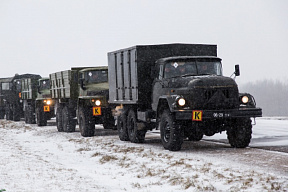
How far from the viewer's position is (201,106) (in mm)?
12828

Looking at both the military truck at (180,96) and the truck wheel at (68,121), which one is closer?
the military truck at (180,96)

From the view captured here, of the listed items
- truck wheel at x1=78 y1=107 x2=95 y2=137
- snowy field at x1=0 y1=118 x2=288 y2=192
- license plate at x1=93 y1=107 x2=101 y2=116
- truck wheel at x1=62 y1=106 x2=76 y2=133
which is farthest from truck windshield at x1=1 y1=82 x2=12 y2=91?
snowy field at x1=0 y1=118 x2=288 y2=192

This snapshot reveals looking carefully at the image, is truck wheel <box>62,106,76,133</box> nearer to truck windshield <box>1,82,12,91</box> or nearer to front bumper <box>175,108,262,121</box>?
front bumper <box>175,108,262,121</box>

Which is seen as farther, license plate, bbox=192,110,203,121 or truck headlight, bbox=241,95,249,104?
truck headlight, bbox=241,95,249,104

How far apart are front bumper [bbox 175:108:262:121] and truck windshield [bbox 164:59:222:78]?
4.76ft

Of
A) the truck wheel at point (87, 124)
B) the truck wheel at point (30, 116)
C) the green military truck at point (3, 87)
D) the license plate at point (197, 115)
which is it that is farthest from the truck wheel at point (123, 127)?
the green military truck at point (3, 87)

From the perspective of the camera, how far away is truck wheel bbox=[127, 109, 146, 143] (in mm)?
15992

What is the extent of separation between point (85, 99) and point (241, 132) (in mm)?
8091

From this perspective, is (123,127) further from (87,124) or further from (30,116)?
(30,116)

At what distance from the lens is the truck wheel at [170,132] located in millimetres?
12984

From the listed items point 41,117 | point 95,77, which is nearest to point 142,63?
point 95,77

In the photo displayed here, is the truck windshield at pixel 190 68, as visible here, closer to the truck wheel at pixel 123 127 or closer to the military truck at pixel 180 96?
the military truck at pixel 180 96

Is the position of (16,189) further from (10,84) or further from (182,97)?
(10,84)

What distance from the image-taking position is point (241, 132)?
44.2 ft
